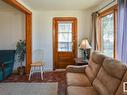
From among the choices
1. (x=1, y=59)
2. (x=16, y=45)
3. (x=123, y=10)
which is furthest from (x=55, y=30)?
(x=123, y=10)

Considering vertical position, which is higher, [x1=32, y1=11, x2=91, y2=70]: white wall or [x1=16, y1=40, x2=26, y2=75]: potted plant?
[x1=32, y1=11, x2=91, y2=70]: white wall

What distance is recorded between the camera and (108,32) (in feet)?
15.6

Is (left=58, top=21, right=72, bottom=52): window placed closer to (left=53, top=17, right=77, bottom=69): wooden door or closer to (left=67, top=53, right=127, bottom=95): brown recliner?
(left=53, top=17, right=77, bottom=69): wooden door

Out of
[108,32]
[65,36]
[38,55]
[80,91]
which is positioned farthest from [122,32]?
[38,55]

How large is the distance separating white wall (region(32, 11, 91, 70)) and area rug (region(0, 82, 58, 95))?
1.92 meters

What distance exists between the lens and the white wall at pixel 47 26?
6.30 metres

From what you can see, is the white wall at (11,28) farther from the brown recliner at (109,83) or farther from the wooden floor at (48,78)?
the brown recliner at (109,83)

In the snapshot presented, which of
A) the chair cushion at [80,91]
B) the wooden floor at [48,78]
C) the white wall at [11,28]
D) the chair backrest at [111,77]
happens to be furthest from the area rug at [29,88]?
the white wall at [11,28]

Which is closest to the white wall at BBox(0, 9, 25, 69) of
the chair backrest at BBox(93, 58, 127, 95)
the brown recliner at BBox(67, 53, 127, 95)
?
the brown recliner at BBox(67, 53, 127, 95)

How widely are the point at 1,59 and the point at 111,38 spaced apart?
3821mm

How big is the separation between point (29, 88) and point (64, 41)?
2.57 metres

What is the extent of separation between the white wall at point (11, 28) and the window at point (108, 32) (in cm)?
291

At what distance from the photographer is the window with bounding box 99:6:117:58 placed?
13.8ft

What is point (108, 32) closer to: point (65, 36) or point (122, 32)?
point (122, 32)
